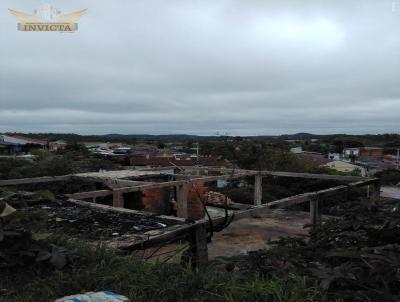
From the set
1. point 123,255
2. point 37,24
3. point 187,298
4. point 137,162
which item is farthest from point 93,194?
point 137,162

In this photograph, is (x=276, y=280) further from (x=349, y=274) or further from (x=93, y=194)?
(x=93, y=194)

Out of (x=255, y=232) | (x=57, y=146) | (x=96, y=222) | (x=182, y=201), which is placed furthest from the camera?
(x=57, y=146)

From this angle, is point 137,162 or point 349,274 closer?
point 349,274

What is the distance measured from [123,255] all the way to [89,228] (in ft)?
3.63

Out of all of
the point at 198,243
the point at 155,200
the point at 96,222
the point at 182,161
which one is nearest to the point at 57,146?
the point at 182,161

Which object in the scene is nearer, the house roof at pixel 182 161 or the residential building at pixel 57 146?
the house roof at pixel 182 161

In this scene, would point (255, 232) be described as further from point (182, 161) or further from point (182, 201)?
point (182, 161)

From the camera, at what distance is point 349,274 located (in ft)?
7.85

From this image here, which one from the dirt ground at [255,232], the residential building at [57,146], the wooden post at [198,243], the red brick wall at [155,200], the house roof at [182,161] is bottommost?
the residential building at [57,146]

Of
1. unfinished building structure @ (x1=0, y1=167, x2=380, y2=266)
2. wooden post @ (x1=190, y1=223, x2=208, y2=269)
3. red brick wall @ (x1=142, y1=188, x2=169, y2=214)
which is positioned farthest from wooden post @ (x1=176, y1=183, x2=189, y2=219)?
wooden post @ (x1=190, y1=223, x2=208, y2=269)

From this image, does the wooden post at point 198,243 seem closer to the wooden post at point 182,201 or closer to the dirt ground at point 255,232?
the dirt ground at point 255,232

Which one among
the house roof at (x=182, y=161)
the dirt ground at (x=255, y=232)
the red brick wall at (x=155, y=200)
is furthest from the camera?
the house roof at (x=182, y=161)

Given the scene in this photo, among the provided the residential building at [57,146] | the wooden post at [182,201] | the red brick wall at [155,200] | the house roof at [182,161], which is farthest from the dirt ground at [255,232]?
the residential building at [57,146]

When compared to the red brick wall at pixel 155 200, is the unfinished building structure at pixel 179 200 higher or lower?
higher
